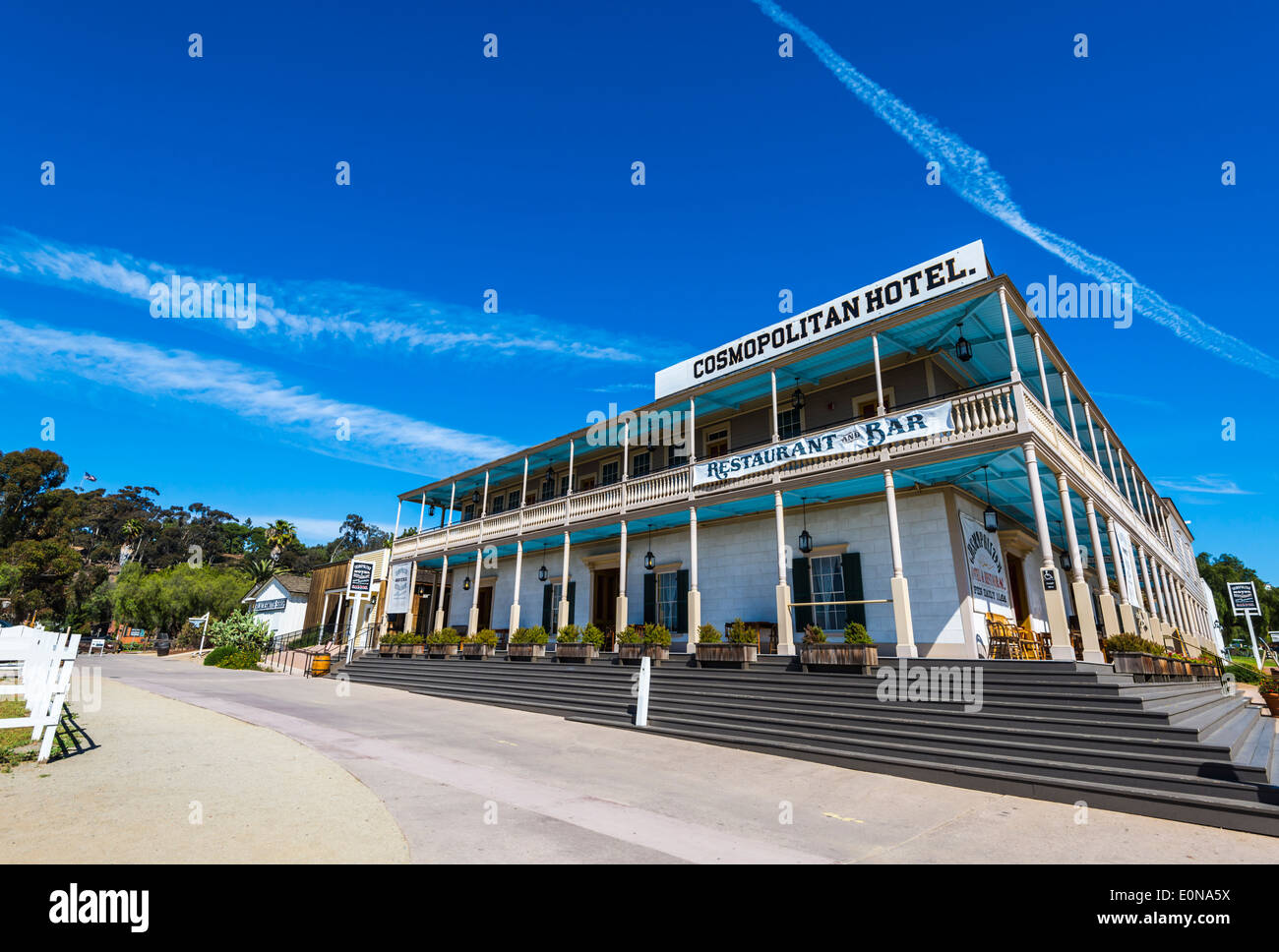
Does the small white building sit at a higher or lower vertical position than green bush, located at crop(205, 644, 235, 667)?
higher

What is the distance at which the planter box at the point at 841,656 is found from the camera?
10352 millimetres

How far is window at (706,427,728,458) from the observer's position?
59.6 feet

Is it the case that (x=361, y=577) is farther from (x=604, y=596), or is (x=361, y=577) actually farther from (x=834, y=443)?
(x=834, y=443)

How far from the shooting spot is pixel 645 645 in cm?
1380

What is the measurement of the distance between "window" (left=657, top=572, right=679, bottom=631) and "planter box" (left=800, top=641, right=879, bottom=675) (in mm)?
6771

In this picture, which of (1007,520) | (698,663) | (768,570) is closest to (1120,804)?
(698,663)

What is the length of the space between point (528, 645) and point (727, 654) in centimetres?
638

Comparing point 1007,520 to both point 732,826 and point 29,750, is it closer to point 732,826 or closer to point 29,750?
point 732,826

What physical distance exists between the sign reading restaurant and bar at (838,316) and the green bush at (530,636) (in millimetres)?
7328

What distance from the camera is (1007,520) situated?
15992 mm

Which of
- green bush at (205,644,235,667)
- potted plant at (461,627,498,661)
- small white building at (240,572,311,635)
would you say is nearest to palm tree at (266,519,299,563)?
small white building at (240,572,311,635)

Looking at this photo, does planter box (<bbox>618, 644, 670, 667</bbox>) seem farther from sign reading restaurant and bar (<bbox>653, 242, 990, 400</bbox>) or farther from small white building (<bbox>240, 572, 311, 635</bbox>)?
small white building (<bbox>240, 572, 311, 635</bbox>)
